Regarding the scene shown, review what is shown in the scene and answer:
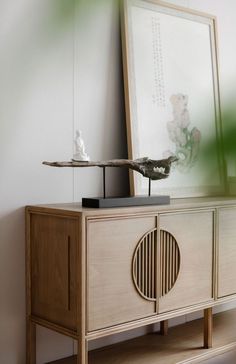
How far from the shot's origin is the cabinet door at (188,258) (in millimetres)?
2625

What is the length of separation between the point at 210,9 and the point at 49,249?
184 cm

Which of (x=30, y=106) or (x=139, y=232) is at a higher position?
(x=30, y=106)

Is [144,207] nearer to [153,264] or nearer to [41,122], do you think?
[153,264]

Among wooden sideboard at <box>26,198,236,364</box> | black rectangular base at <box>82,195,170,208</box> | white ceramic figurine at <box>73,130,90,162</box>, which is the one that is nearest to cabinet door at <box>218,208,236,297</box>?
wooden sideboard at <box>26,198,236,364</box>

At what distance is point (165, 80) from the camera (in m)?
3.00

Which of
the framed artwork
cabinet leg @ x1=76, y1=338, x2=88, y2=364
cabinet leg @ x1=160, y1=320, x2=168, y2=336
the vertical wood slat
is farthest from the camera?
cabinet leg @ x1=160, y1=320, x2=168, y2=336

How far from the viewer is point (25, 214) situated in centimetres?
251

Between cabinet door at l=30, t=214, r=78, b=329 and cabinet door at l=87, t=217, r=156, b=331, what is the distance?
0.26 feet

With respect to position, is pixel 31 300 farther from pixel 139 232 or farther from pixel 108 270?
pixel 139 232

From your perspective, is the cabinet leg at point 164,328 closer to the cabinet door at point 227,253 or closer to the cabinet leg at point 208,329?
the cabinet leg at point 208,329

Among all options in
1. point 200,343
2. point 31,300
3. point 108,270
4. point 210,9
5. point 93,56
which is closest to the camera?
point 108,270

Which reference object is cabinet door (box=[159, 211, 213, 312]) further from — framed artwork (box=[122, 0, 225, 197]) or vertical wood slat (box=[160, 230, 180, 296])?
framed artwork (box=[122, 0, 225, 197])

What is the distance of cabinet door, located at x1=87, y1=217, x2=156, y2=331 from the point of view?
230cm

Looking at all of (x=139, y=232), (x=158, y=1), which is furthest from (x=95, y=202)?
(x=158, y=1)
